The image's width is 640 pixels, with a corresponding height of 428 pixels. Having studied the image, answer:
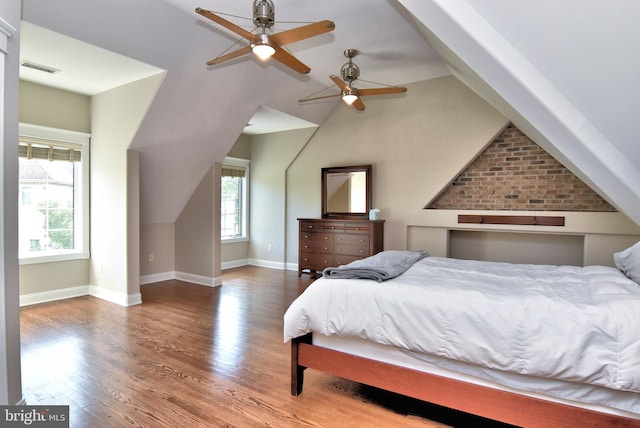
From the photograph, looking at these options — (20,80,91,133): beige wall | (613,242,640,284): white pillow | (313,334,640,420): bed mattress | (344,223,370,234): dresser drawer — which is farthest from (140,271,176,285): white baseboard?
(613,242,640,284): white pillow

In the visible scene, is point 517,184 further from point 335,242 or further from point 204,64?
point 204,64

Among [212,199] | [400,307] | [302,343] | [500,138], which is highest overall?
[500,138]

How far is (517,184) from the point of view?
466 centimetres

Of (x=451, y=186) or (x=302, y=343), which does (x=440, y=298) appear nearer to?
(x=302, y=343)

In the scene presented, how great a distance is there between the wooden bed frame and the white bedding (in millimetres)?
143

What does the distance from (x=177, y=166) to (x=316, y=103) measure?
2291 mm

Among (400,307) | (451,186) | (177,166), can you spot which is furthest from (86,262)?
(451,186)

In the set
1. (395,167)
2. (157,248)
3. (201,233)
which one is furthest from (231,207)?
(395,167)

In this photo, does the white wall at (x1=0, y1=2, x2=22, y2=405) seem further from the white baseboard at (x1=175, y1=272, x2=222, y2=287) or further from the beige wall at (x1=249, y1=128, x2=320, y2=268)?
the beige wall at (x1=249, y1=128, x2=320, y2=268)

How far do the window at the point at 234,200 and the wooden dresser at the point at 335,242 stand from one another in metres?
1.66

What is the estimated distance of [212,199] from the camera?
5.26 meters

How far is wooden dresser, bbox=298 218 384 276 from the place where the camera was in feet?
17.2

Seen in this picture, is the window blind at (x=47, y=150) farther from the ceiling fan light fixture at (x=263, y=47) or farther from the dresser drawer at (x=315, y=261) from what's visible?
the dresser drawer at (x=315, y=261)

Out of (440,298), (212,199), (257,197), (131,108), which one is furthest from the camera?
(257,197)
